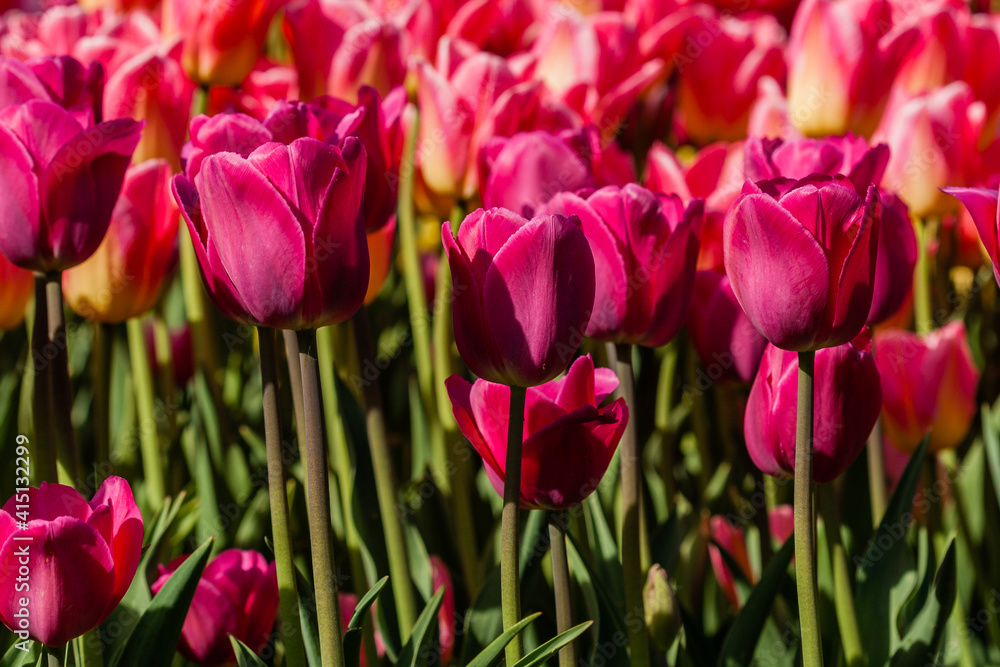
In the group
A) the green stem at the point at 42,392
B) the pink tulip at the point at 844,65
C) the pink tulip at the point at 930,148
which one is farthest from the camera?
the pink tulip at the point at 844,65

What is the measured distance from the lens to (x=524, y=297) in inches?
21.9

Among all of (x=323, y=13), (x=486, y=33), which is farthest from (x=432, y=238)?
(x=323, y=13)

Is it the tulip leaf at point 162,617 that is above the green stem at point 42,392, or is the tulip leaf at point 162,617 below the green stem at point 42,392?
below

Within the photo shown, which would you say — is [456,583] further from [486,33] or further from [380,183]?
[486,33]

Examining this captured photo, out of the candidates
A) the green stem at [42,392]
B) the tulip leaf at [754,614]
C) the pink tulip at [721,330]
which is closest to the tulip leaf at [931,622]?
the tulip leaf at [754,614]

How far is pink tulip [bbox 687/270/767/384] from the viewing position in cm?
82

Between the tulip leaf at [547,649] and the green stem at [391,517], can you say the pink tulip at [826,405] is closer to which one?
the tulip leaf at [547,649]

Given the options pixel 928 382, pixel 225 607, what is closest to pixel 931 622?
pixel 928 382

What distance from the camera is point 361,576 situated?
0.91 meters

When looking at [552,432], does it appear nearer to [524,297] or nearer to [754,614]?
Result: [524,297]

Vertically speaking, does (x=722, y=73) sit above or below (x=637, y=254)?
above

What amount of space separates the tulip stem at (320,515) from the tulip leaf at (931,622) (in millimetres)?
438

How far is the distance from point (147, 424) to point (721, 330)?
603 mm

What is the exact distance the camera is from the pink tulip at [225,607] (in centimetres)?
73
